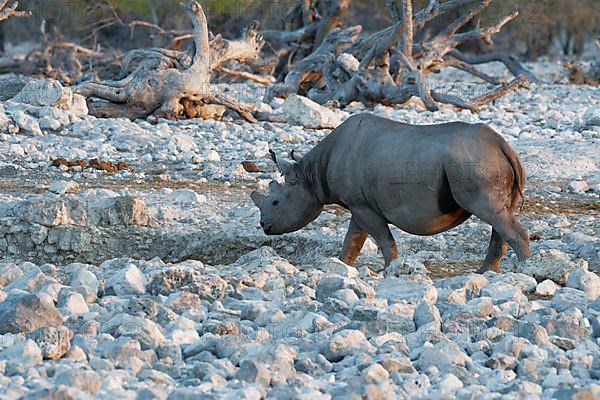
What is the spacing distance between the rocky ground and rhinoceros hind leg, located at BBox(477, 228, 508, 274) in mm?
199

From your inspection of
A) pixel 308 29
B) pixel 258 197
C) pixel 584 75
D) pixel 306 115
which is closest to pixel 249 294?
pixel 258 197

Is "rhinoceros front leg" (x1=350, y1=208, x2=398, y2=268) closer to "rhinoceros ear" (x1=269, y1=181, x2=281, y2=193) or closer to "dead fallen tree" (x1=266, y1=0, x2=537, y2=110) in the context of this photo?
"rhinoceros ear" (x1=269, y1=181, x2=281, y2=193)

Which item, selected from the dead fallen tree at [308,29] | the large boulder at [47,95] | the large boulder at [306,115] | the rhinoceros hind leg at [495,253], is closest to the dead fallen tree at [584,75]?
the dead fallen tree at [308,29]

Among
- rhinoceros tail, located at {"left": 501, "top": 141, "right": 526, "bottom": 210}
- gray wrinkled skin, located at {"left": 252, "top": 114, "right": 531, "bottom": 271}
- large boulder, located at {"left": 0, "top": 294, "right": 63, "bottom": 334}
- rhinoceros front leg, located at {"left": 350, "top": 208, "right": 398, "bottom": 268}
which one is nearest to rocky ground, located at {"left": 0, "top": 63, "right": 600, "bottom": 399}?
large boulder, located at {"left": 0, "top": 294, "right": 63, "bottom": 334}

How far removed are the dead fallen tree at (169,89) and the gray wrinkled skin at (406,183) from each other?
6.72 metres

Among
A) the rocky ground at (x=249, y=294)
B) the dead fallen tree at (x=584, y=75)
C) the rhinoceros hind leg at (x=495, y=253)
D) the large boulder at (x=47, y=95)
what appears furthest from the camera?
the dead fallen tree at (x=584, y=75)

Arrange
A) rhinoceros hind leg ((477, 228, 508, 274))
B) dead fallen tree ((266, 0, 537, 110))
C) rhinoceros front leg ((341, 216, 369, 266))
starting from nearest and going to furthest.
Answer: rhinoceros hind leg ((477, 228, 508, 274)) < rhinoceros front leg ((341, 216, 369, 266)) < dead fallen tree ((266, 0, 537, 110))

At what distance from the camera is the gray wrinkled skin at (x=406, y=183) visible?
755 centimetres

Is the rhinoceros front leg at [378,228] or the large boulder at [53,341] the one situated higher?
the large boulder at [53,341]

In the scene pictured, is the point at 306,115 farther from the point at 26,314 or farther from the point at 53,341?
the point at 53,341

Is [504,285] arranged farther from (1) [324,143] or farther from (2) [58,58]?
(2) [58,58]

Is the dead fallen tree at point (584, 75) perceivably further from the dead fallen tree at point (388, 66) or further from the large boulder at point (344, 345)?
the large boulder at point (344, 345)

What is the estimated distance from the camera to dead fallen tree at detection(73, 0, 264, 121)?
49.9ft

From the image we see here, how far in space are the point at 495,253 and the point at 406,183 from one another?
0.83 metres
